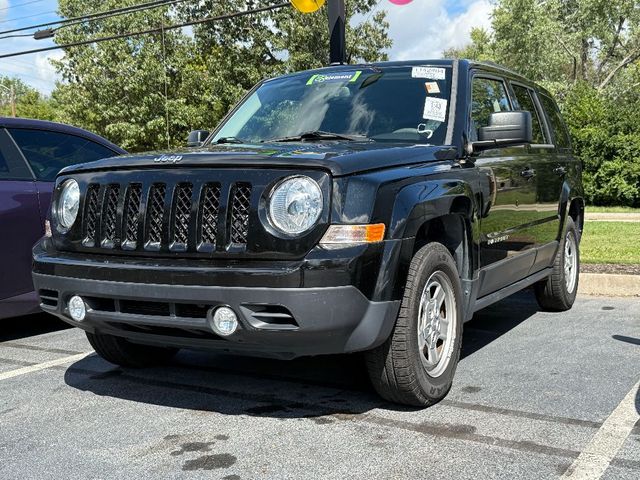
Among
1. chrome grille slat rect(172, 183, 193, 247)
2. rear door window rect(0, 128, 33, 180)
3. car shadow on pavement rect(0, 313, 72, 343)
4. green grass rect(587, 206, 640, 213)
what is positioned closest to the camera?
chrome grille slat rect(172, 183, 193, 247)

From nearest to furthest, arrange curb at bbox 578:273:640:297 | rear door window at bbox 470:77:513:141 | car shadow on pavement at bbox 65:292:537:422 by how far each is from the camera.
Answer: car shadow on pavement at bbox 65:292:537:422
rear door window at bbox 470:77:513:141
curb at bbox 578:273:640:297

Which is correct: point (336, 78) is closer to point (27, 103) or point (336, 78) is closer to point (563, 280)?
point (563, 280)

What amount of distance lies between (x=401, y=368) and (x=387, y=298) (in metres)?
0.41

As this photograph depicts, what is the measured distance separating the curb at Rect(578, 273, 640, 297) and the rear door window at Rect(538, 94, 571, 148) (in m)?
1.55

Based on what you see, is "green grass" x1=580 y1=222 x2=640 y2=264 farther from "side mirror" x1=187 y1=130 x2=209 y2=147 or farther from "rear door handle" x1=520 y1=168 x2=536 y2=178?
"side mirror" x1=187 y1=130 x2=209 y2=147

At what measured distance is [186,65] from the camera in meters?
31.0

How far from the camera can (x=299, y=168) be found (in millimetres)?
3291

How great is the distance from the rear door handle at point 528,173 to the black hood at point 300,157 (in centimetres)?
119

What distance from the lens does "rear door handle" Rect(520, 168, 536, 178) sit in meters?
5.10

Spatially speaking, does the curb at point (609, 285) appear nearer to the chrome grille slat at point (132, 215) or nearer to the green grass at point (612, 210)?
the chrome grille slat at point (132, 215)

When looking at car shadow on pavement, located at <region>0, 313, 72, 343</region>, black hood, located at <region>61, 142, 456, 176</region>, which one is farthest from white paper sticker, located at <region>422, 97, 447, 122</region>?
car shadow on pavement, located at <region>0, 313, 72, 343</region>

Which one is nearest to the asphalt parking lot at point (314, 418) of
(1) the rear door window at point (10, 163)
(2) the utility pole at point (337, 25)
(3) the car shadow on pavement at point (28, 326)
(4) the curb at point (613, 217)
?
(3) the car shadow on pavement at point (28, 326)

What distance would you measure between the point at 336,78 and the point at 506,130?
4.14 feet

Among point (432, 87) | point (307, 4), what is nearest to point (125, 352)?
point (432, 87)
